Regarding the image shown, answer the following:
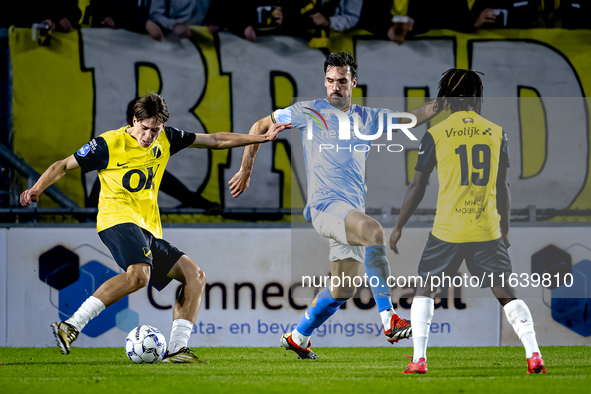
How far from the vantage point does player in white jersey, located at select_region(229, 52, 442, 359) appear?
17.4ft

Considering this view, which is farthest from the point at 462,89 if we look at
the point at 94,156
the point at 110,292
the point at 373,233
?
the point at 110,292

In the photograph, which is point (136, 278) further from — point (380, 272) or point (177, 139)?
point (380, 272)

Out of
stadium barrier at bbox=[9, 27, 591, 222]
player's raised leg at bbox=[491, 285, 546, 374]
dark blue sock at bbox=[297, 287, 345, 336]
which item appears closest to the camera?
player's raised leg at bbox=[491, 285, 546, 374]

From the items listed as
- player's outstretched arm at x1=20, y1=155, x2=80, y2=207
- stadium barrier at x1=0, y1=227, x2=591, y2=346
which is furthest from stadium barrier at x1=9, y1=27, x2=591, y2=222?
player's outstretched arm at x1=20, y1=155, x2=80, y2=207

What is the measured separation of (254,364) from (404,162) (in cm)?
403

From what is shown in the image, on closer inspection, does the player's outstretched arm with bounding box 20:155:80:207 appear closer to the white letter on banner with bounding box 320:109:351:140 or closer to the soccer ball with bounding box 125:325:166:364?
the soccer ball with bounding box 125:325:166:364

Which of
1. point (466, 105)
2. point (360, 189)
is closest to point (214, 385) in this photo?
point (360, 189)

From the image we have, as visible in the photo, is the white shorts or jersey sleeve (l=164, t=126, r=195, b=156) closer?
the white shorts

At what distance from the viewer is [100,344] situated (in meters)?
7.13

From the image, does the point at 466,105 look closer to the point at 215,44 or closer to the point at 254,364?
the point at 254,364

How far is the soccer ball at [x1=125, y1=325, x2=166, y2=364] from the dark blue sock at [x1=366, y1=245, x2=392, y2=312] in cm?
182

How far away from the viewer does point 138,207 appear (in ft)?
17.8

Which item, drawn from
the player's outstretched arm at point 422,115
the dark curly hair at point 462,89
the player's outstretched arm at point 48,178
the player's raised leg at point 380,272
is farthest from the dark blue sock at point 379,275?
the player's outstretched arm at point 48,178

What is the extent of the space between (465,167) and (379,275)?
95 centimetres
